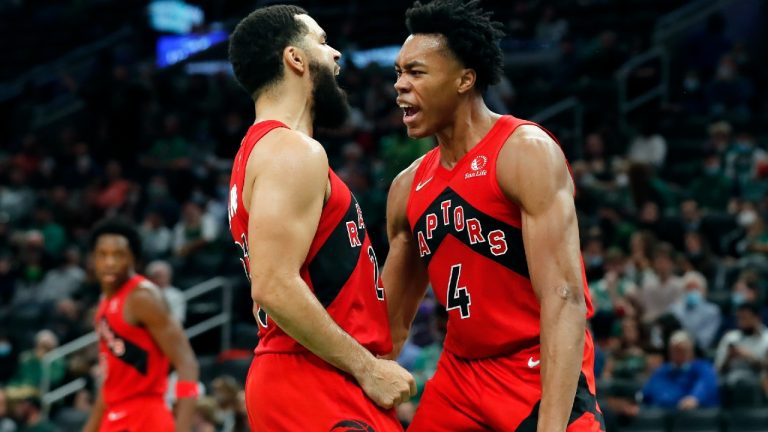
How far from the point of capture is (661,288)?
1134cm

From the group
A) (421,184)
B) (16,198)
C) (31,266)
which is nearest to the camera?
(421,184)

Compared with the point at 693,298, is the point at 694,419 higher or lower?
lower

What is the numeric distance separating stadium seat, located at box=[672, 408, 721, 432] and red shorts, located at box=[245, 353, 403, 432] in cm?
615

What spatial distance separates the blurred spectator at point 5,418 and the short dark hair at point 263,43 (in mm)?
7644

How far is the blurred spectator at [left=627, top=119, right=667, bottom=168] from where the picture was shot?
566 inches

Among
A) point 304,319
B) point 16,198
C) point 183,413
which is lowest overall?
point 16,198

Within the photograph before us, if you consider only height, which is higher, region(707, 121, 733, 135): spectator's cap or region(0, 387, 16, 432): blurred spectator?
region(707, 121, 733, 135): spectator's cap

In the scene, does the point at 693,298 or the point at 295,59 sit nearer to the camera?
the point at 295,59

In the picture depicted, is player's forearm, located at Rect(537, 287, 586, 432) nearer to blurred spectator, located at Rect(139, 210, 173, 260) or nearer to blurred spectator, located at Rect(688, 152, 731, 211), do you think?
blurred spectator, located at Rect(688, 152, 731, 211)

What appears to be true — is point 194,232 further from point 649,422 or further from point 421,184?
point 421,184

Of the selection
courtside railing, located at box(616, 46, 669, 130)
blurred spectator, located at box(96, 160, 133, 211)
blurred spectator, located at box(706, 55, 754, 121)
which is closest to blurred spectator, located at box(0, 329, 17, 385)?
blurred spectator, located at box(96, 160, 133, 211)

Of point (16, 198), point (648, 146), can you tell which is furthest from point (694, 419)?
point (16, 198)

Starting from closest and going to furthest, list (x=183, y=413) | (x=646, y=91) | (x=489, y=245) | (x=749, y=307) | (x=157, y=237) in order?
(x=489, y=245), (x=183, y=413), (x=749, y=307), (x=157, y=237), (x=646, y=91)

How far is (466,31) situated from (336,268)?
1.07 meters
